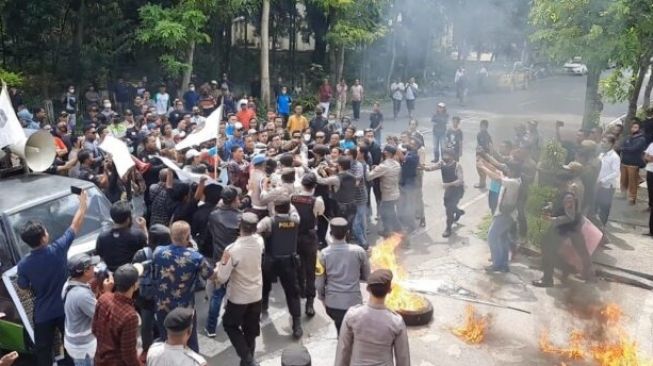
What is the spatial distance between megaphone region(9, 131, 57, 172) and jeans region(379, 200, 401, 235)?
190 inches

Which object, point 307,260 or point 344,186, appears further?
point 344,186

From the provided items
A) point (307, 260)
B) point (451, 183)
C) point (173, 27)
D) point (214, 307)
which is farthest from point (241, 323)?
point (173, 27)

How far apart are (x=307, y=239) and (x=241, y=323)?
1566 mm

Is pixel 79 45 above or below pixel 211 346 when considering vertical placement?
above

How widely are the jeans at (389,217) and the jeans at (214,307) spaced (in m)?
3.89

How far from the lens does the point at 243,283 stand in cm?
604

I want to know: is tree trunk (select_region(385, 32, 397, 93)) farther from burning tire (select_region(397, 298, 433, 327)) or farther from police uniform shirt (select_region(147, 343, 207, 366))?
police uniform shirt (select_region(147, 343, 207, 366))

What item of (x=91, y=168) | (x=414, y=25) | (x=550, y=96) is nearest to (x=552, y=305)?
(x=91, y=168)

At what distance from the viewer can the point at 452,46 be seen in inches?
1523

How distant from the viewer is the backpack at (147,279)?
223 inches

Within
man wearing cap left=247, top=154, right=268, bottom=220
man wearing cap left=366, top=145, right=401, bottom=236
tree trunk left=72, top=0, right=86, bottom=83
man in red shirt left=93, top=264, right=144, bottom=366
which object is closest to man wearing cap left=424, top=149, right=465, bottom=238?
man wearing cap left=366, top=145, right=401, bottom=236

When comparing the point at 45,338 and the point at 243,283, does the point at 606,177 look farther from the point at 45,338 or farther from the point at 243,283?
the point at 45,338

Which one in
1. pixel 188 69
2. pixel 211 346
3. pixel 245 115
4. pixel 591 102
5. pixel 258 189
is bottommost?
pixel 211 346

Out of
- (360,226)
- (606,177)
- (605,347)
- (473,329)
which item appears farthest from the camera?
(606,177)
